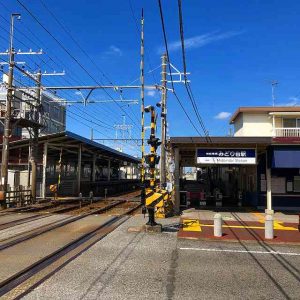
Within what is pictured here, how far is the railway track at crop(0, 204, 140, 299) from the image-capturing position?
24.2 ft

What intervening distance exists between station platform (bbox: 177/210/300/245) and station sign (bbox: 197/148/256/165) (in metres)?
2.59

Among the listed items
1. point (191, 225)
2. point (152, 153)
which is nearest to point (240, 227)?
point (191, 225)

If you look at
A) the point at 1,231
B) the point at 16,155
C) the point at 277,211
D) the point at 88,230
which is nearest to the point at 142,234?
the point at 88,230

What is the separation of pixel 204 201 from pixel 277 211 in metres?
4.37

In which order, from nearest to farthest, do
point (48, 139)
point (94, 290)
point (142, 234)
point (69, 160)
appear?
1. point (94, 290)
2. point (142, 234)
3. point (48, 139)
4. point (69, 160)

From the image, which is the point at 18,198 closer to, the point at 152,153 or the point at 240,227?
the point at 152,153

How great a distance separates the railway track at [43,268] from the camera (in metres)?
7.38

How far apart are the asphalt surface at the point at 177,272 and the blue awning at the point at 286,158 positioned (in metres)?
9.58

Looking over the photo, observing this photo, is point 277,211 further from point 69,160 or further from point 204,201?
point 69,160

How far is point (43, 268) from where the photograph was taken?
9.06m

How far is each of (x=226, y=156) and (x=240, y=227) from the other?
6461 mm

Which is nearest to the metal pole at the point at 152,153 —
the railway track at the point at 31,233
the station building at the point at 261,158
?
the railway track at the point at 31,233

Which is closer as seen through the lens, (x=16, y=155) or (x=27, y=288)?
(x=27, y=288)

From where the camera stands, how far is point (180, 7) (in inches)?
391
